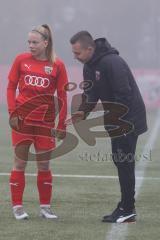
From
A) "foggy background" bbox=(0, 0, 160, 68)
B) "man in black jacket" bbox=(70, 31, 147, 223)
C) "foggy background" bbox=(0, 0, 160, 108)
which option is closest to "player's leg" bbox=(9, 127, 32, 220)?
"man in black jacket" bbox=(70, 31, 147, 223)

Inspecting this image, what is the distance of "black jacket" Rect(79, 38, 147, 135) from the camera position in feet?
23.3

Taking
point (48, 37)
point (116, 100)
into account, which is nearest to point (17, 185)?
point (116, 100)

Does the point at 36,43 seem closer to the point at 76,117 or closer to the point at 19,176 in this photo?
the point at 76,117

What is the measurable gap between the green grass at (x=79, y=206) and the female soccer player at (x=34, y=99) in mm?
364

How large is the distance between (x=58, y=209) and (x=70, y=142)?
297 inches

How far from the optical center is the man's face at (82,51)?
7215 millimetres

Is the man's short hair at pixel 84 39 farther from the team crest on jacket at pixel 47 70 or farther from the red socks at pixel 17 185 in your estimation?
the red socks at pixel 17 185

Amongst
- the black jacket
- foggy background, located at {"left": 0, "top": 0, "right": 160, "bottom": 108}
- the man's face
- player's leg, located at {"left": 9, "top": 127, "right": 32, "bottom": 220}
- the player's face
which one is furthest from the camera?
foggy background, located at {"left": 0, "top": 0, "right": 160, "bottom": 108}

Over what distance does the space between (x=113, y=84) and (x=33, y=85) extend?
80 cm

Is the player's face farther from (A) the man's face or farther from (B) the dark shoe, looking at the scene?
(B) the dark shoe

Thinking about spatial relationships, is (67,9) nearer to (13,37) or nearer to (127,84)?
(13,37)

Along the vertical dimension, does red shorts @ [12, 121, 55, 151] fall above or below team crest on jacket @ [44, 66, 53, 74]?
below

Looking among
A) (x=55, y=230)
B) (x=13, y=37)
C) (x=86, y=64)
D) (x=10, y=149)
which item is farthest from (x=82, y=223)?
(x=13, y=37)

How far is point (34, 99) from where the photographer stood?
7.47 m
